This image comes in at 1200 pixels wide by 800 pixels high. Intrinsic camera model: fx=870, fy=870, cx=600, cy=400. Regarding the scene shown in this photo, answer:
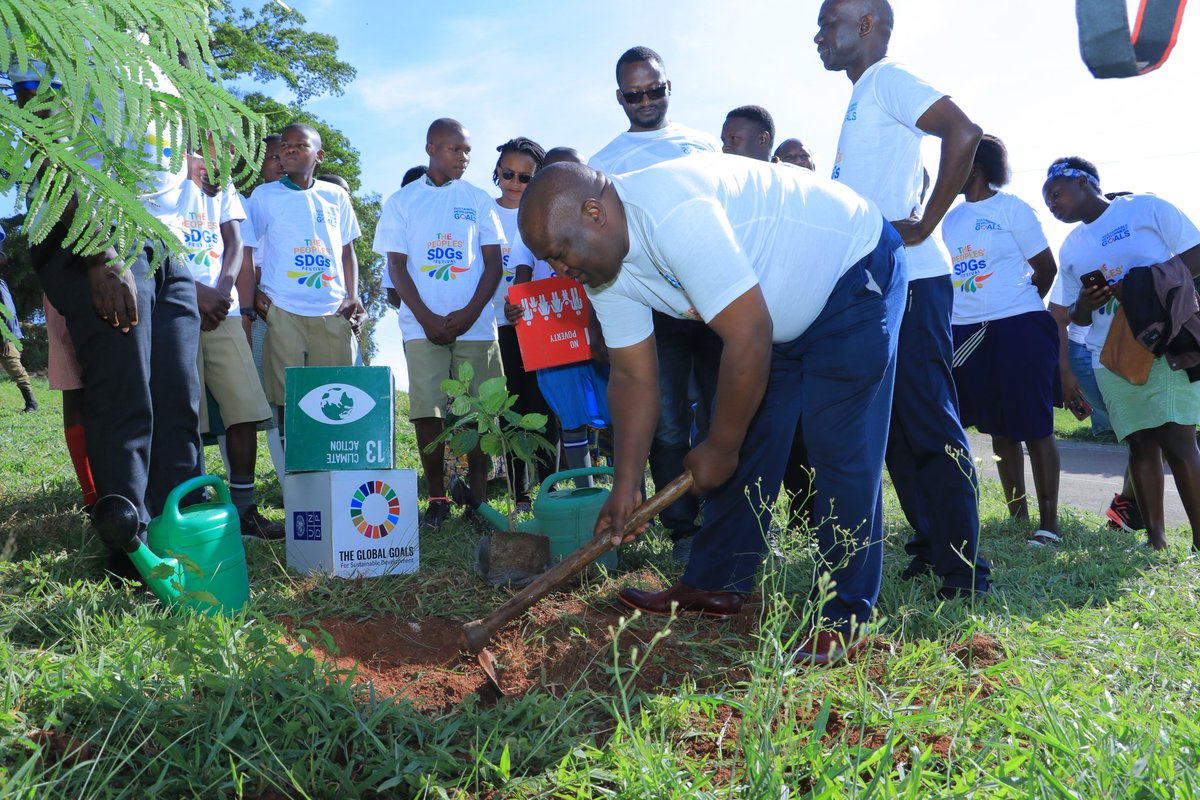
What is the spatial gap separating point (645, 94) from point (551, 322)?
3.95 feet

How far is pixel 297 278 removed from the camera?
4.74 metres

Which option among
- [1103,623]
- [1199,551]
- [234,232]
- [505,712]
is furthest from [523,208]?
[1199,551]

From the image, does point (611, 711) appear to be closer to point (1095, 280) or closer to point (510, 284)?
point (510, 284)

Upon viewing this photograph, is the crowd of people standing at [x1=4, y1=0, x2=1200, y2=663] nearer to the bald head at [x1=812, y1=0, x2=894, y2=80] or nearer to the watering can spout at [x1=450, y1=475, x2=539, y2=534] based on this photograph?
the bald head at [x1=812, y1=0, x2=894, y2=80]

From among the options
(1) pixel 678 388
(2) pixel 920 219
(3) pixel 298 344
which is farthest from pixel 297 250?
(2) pixel 920 219

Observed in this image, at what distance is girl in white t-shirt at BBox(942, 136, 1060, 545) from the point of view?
4492 mm

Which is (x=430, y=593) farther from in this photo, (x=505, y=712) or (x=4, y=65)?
(x=4, y=65)

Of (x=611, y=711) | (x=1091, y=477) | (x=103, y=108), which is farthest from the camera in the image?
(x=1091, y=477)

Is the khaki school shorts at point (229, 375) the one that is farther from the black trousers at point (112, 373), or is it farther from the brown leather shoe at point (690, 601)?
the brown leather shoe at point (690, 601)

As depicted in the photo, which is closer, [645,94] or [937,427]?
[937,427]

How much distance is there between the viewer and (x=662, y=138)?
3910 mm

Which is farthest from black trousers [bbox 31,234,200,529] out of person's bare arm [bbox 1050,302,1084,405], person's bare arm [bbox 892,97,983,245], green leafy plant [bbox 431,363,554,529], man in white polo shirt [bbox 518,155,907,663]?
person's bare arm [bbox 1050,302,1084,405]

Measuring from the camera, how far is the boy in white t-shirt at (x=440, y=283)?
15.1 ft

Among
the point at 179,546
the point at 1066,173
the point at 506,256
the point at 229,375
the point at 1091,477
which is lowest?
the point at 1091,477
